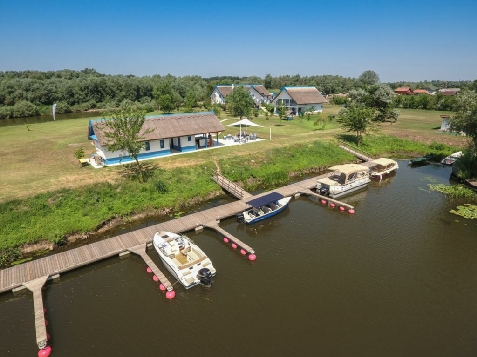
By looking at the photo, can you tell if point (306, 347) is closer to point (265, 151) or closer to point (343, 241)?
point (343, 241)

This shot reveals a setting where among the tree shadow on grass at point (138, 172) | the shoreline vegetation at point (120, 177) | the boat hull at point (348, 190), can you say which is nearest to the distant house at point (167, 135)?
the tree shadow on grass at point (138, 172)

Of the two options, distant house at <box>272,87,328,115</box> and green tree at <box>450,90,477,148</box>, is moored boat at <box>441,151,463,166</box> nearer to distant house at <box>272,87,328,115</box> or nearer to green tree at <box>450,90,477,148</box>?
green tree at <box>450,90,477,148</box>

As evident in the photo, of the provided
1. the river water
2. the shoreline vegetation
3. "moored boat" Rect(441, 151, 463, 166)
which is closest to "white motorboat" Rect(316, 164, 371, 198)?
the shoreline vegetation

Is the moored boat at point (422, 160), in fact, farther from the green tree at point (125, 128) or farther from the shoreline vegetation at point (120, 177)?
the green tree at point (125, 128)

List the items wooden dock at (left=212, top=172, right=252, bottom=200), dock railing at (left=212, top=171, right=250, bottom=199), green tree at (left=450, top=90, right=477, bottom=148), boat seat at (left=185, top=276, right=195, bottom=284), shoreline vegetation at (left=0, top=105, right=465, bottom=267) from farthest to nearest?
green tree at (left=450, top=90, right=477, bottom=148) < dock railing at (left=212, top=171, right=250, bottom=199) < wooden dock at (left=212, top=172, right=252, bottom=200) < shoreline vegetation at (left=0, top=105, right=465, bottom=267) < boat seat at (left=185, top=276, right=195, bottom=284)

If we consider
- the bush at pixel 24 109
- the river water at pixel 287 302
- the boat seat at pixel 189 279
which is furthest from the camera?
the bush at pixel 24 109

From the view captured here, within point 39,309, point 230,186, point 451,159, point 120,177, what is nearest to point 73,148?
point 120,177

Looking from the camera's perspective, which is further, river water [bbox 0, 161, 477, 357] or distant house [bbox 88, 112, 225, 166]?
distant house [bbox 88, 112, 225, 166]
